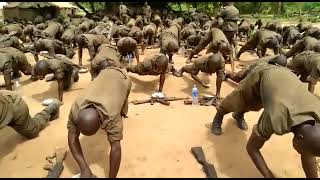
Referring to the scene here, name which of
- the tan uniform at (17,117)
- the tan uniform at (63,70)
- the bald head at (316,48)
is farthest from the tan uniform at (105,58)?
the bald head at (316,48)

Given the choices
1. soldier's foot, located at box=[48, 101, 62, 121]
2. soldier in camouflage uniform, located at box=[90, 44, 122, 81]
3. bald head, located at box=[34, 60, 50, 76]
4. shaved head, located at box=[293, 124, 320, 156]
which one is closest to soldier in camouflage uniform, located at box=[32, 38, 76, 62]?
bald head, located at box=[34, 60, 50, 76]

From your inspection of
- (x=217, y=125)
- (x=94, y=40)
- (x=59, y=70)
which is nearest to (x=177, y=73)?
(x=94, y=40)

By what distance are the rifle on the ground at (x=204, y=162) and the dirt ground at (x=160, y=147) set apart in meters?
0.06

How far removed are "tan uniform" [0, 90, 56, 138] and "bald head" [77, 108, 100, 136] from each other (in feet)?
4.72

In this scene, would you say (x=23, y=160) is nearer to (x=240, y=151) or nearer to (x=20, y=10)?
(x=240, y=151)

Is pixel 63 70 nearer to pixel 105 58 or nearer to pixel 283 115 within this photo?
pixel 105 58

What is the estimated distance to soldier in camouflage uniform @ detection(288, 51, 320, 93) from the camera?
666 cm

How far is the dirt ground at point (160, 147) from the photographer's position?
4566 millimetres

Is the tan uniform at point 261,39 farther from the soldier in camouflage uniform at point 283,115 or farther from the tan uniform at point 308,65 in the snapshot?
the soldier in camouflage uniform at point 283,115

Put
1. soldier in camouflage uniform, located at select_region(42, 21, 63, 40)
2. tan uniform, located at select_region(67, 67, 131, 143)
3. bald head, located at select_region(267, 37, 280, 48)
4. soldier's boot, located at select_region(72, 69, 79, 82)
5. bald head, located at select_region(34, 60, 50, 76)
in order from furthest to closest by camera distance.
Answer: soldier in camouflage uniform, located at select_region(42, 21, 63, 40)
bald head, located at select_region(267, 37, 280, 48)
soldier's boot, located at select_region(72, 69, 79, 82)
bald head, located at select_region(34, 60, 50, 76)
tan uniform, located at select_region(67, 67, 131, 143)

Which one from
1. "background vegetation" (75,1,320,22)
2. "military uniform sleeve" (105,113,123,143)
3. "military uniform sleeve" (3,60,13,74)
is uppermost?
"background vegetation" (75,1,320,22)

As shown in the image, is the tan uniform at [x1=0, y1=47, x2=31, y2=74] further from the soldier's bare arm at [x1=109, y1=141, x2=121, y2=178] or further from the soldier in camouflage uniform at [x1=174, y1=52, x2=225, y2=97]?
the soldier's bare arm at [x1=109, y1=141, x2=121, y2=178]

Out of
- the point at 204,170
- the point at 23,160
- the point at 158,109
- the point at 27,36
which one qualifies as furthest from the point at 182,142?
the point at 27,36

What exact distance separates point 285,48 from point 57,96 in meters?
8.11
